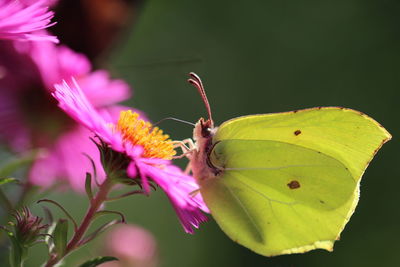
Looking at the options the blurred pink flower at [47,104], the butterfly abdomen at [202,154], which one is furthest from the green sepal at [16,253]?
the butterfly abdomen at [202,154]

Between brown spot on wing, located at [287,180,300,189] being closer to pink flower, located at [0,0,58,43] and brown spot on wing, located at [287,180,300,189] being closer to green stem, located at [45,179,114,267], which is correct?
green stem, located at [45,179,114,267]

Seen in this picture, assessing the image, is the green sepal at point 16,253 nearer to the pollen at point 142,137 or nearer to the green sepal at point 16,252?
the green sepal at point 16,252

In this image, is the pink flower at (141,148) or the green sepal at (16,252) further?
the pink flower at (141,148)

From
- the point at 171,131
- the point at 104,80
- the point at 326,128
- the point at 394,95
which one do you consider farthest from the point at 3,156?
the point at 394,95

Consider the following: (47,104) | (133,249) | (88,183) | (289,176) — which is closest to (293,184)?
(289,176)

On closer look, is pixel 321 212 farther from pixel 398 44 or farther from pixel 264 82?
pixel 398 44

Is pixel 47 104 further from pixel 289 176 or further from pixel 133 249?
pixel 289 176
